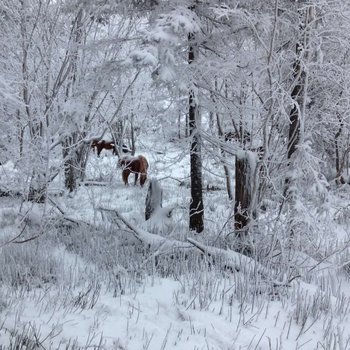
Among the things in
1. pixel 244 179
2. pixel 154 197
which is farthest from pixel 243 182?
pixel 154 197

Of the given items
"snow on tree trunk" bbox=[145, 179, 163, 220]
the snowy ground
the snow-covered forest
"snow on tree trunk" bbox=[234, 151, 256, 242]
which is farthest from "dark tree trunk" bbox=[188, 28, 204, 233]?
the snowy ground

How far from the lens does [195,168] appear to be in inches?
325

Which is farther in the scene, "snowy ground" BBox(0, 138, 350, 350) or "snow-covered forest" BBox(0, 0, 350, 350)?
"snow-covered forest" BBox(0, 0, 350, 350)

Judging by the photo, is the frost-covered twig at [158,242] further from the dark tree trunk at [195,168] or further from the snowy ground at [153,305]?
the dark tree trunk at [195,168]

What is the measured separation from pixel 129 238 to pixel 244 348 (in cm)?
371

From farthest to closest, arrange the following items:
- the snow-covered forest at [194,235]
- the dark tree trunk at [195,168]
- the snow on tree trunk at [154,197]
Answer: the snow on tree trunk at [154,197] → the dark tree trunk at [195,168] → the snow-covered forest at [194,235]

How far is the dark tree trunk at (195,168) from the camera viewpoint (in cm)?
788

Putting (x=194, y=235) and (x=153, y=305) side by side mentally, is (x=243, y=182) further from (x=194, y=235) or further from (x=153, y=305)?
(x=153, y=305)

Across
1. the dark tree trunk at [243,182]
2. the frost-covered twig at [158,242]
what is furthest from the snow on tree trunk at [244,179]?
the frost-covered twig at [158,242]

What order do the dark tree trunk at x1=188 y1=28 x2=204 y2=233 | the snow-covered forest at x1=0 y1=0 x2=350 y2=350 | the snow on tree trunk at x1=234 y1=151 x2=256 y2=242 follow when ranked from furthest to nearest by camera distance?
the dark tree trunk at x1=188 y1=28 x2=204 y2=233 < the snow on tree trunk at x1=234 y1=151 x2=256 y2=242 < the snow-covered forest at x1=0 y1=0 x2=350 y2=350

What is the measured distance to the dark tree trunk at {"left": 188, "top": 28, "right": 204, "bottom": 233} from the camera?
7875mm

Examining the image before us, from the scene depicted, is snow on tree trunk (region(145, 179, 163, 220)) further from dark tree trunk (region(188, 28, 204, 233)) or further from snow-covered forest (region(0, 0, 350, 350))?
dark tree trunk (region(188, 28, 204, 233))

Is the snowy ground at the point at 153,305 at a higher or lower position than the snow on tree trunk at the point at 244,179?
lower

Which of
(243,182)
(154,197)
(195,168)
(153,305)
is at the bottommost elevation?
(153,305)
